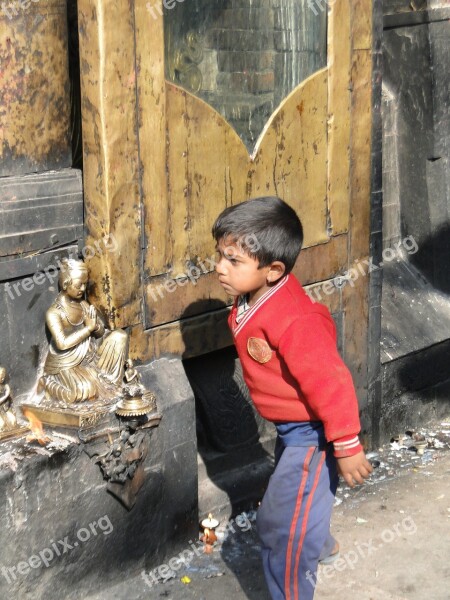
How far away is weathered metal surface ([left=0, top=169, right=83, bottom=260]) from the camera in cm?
411

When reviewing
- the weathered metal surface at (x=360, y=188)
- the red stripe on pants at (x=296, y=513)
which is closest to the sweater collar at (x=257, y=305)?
the red stripe on pants at (x=296, y=513)

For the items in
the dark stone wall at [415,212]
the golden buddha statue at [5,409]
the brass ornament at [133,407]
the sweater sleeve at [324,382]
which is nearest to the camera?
the sweater sleeve at [324,382]

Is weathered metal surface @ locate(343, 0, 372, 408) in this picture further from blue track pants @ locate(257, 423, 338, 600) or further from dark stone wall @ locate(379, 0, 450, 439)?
blue track pants @ locate(257, 423, 338, 600)

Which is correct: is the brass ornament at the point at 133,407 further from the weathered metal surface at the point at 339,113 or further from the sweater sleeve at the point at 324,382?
the weathered metal surface at the point at 339,113

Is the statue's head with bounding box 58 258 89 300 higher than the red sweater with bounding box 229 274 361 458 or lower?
higher

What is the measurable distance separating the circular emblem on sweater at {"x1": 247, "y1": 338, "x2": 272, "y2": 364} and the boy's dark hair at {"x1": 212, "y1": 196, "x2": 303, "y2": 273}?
0.27m

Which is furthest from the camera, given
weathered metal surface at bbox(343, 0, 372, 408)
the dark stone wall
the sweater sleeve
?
the dark stone wall

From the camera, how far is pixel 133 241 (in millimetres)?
4406

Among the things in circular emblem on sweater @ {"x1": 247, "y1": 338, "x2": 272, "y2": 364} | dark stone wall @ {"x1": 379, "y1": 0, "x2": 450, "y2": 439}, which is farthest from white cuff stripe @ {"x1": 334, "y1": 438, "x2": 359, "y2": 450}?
dark stone wall @ {"x1": 379, "y1": 0, "x2": 450, "y2": 439}

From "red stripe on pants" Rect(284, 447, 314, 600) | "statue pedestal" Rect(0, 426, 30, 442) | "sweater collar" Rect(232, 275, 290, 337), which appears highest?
"sweater collar" Rect(232, 275, 290, 337)

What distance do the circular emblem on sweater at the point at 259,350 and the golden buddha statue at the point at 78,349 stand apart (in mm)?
611

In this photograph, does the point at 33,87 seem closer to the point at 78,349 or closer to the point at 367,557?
the point at 78,349

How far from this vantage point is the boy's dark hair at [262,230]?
3.94m

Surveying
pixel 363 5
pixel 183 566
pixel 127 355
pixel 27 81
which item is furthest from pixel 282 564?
pixel 363 5
